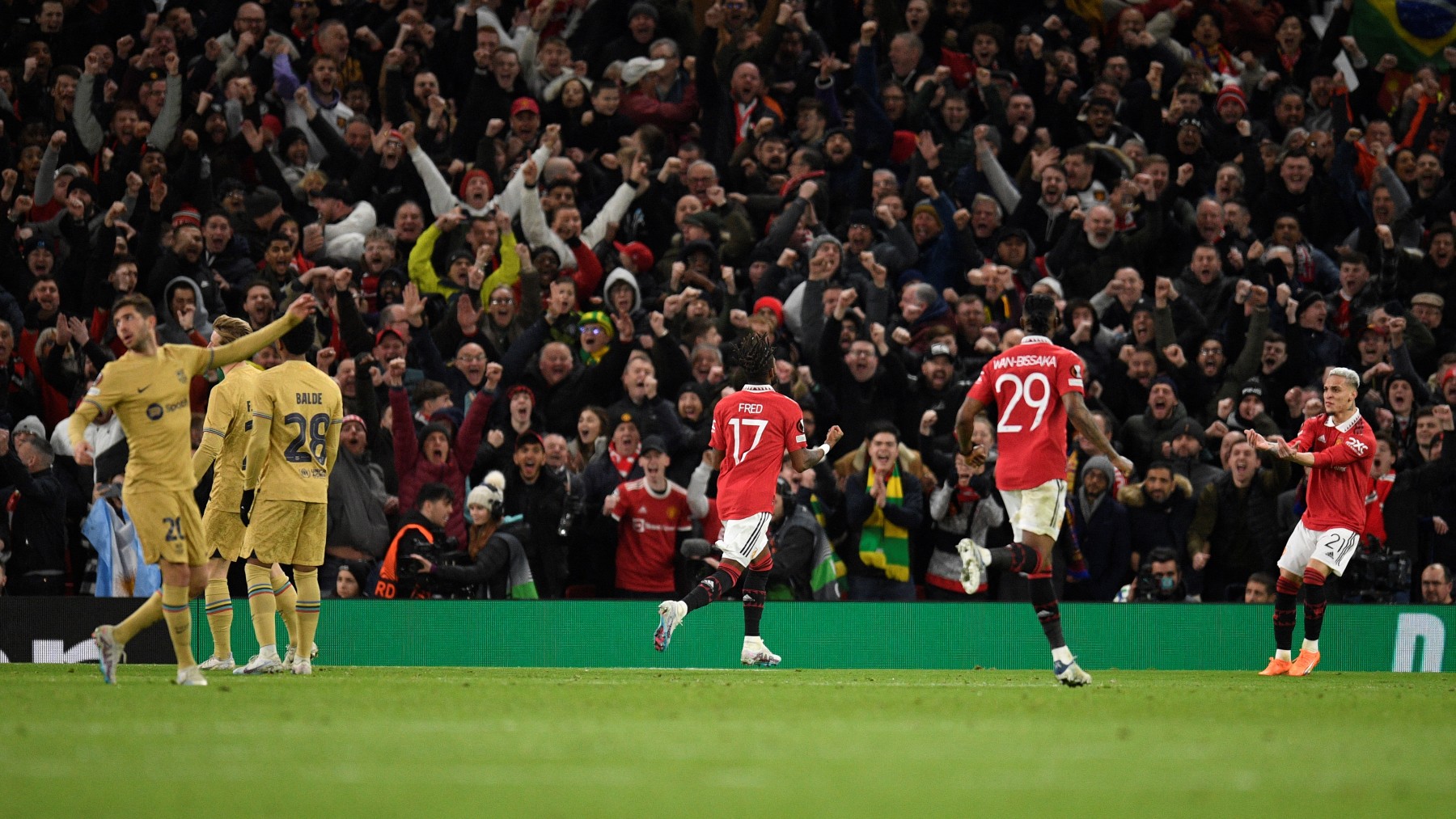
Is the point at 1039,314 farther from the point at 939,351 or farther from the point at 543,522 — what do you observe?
the point at 543,522

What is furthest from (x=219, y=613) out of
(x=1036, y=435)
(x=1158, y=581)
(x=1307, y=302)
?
(x=1307, y=302)

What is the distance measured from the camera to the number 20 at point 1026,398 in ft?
37.3

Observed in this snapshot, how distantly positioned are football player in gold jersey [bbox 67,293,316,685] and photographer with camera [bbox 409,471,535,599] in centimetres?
478

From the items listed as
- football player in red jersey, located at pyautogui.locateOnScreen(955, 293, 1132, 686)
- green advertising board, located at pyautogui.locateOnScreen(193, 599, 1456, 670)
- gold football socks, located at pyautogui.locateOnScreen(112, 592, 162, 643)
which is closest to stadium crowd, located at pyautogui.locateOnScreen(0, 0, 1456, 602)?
green advertising board, located at pyautogui.locateOnScreen(193, 599, 1456, 670)

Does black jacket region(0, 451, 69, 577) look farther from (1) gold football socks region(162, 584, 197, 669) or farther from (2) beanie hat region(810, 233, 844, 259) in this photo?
(2) beanie hat region(810, 233, 844, 259)

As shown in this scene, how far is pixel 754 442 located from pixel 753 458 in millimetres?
133

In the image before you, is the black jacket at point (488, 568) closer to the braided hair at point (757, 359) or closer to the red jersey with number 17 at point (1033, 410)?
the braided hair at point (757, 359)

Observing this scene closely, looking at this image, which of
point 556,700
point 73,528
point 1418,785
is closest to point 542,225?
point 73,528

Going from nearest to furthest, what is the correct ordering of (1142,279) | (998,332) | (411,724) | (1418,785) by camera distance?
(1418,785) < (411,724) < (998,332) < (1142,279)

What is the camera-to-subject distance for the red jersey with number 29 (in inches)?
518

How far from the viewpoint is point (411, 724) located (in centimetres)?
783

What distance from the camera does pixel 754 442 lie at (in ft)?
43.2

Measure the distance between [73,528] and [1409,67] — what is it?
1792cm

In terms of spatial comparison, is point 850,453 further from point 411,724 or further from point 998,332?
point 411,724
